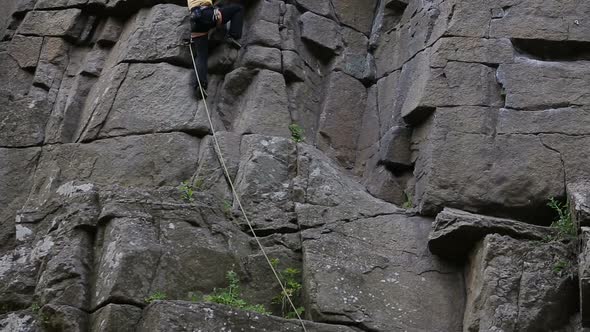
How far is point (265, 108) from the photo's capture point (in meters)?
14.3

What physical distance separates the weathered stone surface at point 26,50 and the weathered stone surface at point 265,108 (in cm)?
320

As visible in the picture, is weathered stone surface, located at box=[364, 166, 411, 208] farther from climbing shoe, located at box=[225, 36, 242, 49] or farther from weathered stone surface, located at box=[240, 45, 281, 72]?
climbing shoe, located at box=[225, 36, 242, 49]

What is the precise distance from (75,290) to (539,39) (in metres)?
6.57

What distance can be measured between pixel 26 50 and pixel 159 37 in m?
2.15

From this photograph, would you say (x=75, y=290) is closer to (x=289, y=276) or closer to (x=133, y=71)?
(x=289, y=276)

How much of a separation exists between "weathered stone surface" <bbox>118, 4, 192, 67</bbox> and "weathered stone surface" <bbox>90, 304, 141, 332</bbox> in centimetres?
449

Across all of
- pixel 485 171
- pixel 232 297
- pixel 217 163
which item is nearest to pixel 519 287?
pixel 485 171

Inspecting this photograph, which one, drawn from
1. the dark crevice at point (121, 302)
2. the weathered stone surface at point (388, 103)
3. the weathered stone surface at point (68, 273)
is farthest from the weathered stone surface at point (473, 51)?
the dark crevice at point (121, 302)

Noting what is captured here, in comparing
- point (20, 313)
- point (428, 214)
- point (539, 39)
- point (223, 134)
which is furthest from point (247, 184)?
point (539, 39)

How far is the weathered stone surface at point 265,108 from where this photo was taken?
46.3 feet

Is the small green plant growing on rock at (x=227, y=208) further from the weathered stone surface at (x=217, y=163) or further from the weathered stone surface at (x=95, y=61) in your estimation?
the weathered stone surface at (x=95, y=61)

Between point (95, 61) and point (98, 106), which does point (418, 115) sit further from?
point (95, 61)

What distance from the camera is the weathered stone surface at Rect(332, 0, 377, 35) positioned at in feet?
52.3

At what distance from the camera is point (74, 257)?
38.9 feet
